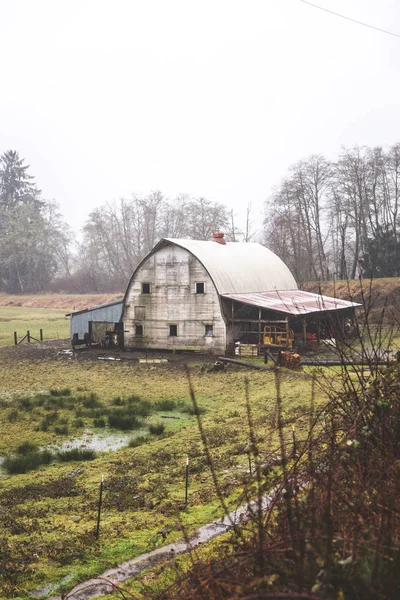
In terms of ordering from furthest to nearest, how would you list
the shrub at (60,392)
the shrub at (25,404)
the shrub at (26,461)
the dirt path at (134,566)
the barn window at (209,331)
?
the barn window at (209,331) → the shrub at (60,392) → the shrub at (25,404) → the shrub at (26,461) → the dirt path at (134,566)

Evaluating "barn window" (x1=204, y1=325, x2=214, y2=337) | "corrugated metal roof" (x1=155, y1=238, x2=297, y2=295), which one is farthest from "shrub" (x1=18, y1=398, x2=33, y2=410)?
"corrugated metal roof" (x1=155, y1=238, x2=297, y2=295)

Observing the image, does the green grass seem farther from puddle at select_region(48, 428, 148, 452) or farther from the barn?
puddle at select_region(48, 428, 148, 452)

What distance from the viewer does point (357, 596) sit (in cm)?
465

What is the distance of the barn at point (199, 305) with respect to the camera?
34.7 m

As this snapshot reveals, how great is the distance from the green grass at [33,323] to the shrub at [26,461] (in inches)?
1085

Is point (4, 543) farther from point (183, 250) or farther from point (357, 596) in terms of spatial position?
point (183, 250)

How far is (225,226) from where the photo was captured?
8831 centimetres

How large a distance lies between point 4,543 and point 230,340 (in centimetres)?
2497

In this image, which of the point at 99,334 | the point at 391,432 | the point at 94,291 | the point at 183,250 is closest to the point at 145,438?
the point at 391,432

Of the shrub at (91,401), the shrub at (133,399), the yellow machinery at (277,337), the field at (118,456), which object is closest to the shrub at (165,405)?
the field at (118,456)

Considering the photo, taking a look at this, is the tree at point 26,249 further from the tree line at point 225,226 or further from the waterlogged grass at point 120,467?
the waterlogged grass at point 120,467

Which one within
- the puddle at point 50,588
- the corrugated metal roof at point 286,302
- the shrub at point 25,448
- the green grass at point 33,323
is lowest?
the puddle at point 50,588

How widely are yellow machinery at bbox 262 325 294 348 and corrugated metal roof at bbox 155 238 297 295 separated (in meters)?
2.49

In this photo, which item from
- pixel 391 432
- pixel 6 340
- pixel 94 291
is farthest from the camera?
pixel 94 291
